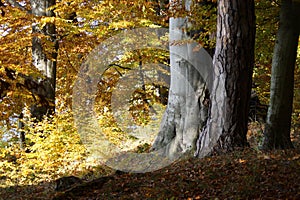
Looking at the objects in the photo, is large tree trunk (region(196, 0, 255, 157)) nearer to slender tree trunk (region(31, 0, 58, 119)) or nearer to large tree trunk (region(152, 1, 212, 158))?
large tree trunk (region(152, 1, 212, 158))

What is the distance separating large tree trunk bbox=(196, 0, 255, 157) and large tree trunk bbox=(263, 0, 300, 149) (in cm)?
75

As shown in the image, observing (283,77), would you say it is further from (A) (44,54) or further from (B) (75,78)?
(B) (75,78)

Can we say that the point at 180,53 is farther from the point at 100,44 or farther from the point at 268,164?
the point at 100,44

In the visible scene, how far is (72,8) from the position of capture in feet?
41.3

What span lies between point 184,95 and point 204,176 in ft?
12.3

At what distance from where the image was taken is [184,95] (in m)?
9.64

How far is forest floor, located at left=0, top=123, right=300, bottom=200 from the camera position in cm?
517

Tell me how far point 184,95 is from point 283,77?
2698 millimetres

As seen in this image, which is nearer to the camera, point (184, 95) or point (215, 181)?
point (215, 181)

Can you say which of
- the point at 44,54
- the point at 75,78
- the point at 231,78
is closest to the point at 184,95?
the point at 231,78

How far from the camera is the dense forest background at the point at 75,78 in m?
9.44

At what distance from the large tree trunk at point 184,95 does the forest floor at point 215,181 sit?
1779 mm

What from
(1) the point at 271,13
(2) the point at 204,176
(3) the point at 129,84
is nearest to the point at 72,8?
(3) the point at 129,84

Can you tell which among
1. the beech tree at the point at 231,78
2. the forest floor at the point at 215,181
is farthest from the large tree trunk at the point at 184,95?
the forest floor at the point at 215,181
